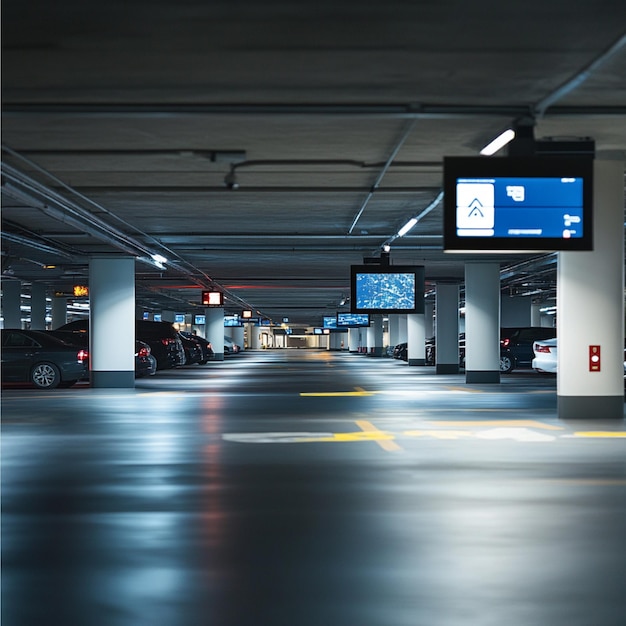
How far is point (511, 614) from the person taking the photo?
489 centimetres

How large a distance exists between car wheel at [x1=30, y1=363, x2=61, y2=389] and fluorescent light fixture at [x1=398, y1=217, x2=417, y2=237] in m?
9.94

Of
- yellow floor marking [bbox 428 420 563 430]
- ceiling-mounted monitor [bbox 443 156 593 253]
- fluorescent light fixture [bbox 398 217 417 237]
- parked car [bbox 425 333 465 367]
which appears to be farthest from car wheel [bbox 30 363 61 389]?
parked car [bbox 425 333 465 367]

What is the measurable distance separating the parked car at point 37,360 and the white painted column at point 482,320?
11.6 meters

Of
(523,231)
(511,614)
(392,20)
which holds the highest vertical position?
(392,20)

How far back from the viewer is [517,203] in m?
11.9

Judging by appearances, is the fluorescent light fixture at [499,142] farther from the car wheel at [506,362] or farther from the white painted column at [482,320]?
the car wheel at [506,362]

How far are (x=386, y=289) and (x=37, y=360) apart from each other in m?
9.46

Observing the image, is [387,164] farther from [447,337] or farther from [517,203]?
[447,337]

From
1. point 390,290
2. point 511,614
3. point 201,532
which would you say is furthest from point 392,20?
point 390,290

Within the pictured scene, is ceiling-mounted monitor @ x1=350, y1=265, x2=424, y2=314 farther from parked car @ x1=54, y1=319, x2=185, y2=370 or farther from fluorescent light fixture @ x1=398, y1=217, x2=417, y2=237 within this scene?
parked car @ x1=54, y1=319, x2=185, y2=370

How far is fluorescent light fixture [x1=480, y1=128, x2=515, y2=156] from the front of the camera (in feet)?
41.4

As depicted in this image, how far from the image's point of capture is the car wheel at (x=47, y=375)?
2719cm

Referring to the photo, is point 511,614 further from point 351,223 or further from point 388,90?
point 351,223

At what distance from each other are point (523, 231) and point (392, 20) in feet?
14.9
